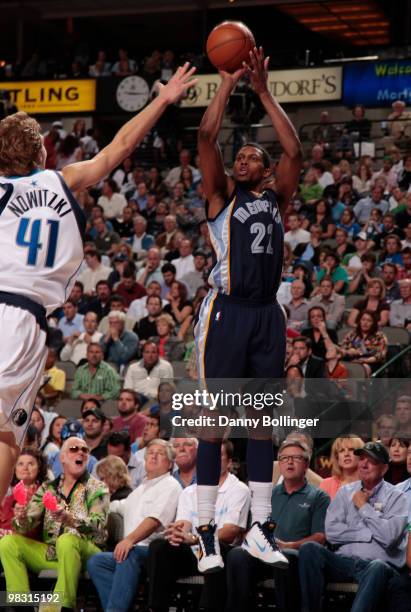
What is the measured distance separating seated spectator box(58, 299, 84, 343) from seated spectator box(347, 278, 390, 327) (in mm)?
4120


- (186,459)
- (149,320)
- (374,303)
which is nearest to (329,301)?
(374,303)

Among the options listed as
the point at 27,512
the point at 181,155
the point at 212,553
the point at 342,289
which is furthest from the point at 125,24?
the point at 212,553

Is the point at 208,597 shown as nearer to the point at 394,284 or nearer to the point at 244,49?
the point at 244,49

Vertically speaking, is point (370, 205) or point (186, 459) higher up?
point (370, 205)

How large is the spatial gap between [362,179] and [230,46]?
1139 centimetres

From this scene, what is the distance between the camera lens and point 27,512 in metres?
8.81

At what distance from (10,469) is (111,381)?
777 cm

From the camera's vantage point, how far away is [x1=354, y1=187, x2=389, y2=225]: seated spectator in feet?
53.1

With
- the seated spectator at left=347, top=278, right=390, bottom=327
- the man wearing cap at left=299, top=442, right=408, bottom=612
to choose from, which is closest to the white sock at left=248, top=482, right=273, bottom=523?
the man wearing cap at left=299, top=442, right=408, bottom=612

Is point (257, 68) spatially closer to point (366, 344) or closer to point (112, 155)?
point (112, 155)

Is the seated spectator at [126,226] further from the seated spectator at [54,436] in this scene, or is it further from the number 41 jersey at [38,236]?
the number 41 jersey at [38,236]

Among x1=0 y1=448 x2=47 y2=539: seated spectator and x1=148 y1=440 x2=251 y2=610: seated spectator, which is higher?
x1=0 y1=448 x2=47 y2=539: seated spectator

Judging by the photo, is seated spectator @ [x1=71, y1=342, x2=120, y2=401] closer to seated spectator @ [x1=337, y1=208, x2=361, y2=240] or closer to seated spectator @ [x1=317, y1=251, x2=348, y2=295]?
seated spectator @ [x1=317, y1=251, x2=348, y2=295]

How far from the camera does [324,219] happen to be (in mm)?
16281
